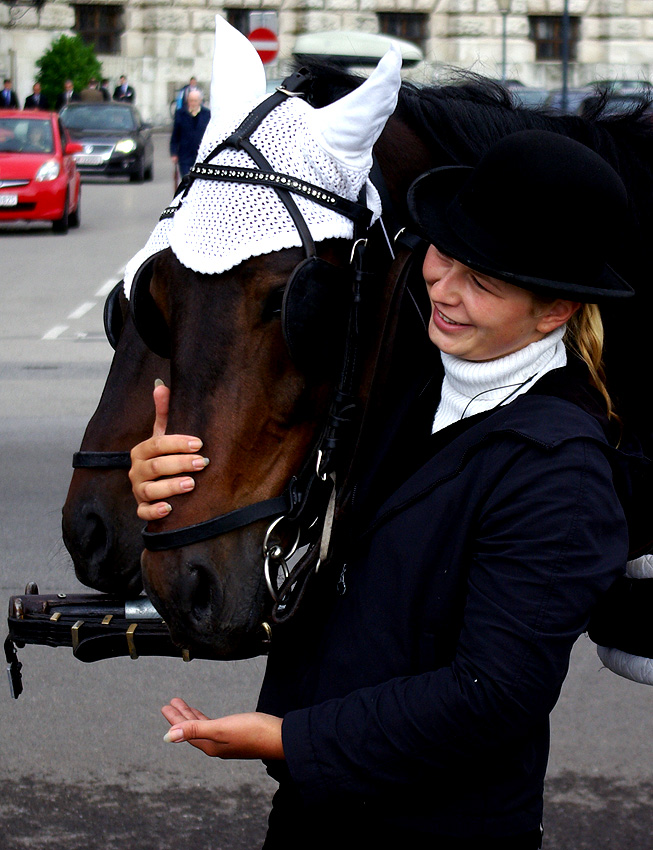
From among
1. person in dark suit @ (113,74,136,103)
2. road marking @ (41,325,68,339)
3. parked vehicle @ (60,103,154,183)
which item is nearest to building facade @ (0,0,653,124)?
person in dark suit @ (113,74,136,103)

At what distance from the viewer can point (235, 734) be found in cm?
170

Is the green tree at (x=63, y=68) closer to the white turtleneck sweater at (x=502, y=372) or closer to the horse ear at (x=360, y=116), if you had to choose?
the horse ear at (x=360, y=116)

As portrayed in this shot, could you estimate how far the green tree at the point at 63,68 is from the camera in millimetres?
33844

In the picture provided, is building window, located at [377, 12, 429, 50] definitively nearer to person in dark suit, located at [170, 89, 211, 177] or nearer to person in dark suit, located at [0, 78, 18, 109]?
person in dark suit, located at [0, 78, 18, 109]

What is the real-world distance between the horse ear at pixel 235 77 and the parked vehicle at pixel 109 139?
23.0 m

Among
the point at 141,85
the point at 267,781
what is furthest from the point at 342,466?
the point at 141,85

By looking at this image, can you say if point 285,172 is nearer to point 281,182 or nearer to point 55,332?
point 281,182

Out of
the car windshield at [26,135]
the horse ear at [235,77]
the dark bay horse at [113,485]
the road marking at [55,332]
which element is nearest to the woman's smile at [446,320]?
the horse ear at [235,77]

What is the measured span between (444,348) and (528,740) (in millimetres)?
586

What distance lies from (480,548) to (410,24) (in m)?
42.1

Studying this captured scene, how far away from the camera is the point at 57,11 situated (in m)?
39.6

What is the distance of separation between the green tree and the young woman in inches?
1345

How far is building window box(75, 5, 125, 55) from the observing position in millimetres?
40406

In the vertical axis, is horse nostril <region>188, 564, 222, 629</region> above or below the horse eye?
below
